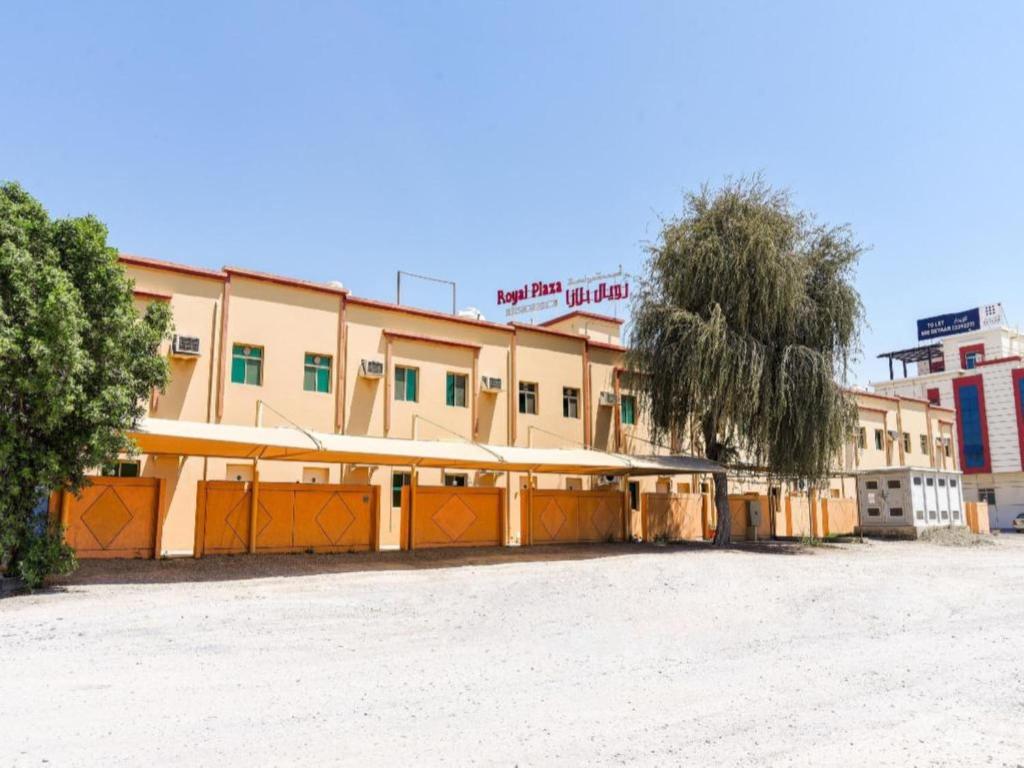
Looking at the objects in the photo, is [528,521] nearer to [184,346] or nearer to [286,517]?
[286,517]

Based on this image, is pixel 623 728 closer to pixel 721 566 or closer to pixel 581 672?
pixel 581 672

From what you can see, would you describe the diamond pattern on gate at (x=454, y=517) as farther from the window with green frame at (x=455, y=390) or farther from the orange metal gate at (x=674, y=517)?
the orange metal gate at (x=674, y=517)

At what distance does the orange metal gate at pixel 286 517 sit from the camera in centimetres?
2005

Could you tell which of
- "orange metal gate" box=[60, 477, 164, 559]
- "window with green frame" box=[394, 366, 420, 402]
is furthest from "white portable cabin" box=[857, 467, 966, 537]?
"orange metal gate" box=[60, 477, 164, 559]

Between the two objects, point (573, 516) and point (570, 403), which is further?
point (570, 403)

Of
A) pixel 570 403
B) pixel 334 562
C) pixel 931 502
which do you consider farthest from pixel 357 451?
pixel 931 502

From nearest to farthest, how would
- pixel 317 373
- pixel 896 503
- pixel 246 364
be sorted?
pixel 246 364 < pixel 317 373 < pixel 896 503

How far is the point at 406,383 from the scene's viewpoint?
2605 centimetres

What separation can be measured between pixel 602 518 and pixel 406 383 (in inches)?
332

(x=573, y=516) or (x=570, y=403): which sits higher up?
(x=570, y=403)

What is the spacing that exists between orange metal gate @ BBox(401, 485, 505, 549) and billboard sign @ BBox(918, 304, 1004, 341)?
61.5 meters

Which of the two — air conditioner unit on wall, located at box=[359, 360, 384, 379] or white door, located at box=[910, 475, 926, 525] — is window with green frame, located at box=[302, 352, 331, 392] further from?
white door, located at box=[910, 475, 926, 525]

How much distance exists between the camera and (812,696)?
25.5 feet

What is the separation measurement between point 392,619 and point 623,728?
22.0 ft
